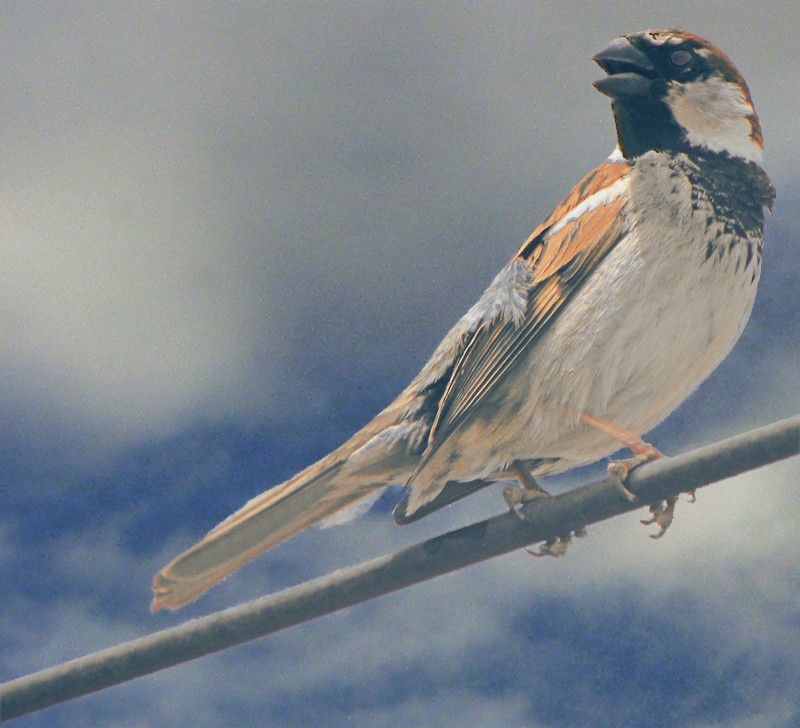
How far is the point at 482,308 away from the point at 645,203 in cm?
86

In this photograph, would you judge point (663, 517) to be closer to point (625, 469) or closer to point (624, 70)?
point (625, 469)

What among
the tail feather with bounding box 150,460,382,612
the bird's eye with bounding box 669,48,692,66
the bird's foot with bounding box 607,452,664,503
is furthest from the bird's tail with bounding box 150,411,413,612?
the bird's eye with bounding box 669,48,692,66

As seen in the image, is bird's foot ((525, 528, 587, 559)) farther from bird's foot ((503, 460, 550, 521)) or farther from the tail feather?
the tail feather

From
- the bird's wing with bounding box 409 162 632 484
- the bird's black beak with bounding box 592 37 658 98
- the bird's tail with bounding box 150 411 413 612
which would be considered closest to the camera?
the bird's tail with bounding box 150 411 413 612

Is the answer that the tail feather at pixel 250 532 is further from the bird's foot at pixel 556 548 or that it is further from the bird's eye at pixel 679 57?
the bird's eye at pixel 679 57

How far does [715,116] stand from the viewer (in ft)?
13.6

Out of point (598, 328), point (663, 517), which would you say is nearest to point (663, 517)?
point (663, 517)

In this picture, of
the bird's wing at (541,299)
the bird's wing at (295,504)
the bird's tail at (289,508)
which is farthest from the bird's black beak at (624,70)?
the bird's tail at (289,508)

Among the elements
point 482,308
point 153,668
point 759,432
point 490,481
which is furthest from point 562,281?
point 153,668

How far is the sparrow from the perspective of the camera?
3775 mm

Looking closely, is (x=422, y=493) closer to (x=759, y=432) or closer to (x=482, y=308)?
(x=482, y=308)

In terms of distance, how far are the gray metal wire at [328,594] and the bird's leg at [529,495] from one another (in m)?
1.05

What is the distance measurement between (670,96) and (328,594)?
110 inches

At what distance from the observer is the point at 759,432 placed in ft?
8.18
